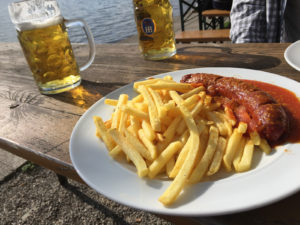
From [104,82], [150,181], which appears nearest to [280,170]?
[150,181]

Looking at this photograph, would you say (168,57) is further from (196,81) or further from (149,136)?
(149,136)

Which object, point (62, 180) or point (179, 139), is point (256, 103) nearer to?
point (179, 139)

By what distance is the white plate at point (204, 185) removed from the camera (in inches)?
34.0

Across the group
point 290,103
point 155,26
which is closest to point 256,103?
point 290,103

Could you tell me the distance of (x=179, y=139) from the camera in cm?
124

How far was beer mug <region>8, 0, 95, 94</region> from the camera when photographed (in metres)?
1.99

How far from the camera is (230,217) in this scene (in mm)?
918

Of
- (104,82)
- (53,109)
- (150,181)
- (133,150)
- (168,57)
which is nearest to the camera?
(150,181)

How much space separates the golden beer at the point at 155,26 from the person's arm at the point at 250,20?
2003 millimetres

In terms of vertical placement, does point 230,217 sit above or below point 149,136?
below

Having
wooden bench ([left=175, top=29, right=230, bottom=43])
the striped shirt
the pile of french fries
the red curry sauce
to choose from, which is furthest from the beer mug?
wooden bench ([left=175, top=29, right=230, bottom=43])

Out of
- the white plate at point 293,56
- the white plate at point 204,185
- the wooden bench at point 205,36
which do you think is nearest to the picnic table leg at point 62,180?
the white plate at point 204,185

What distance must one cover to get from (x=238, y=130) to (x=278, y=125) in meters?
0.18

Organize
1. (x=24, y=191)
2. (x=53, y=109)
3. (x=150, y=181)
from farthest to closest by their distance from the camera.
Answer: (x=24, y=191) < (x=53, y=109) < (x=150, y=181)
